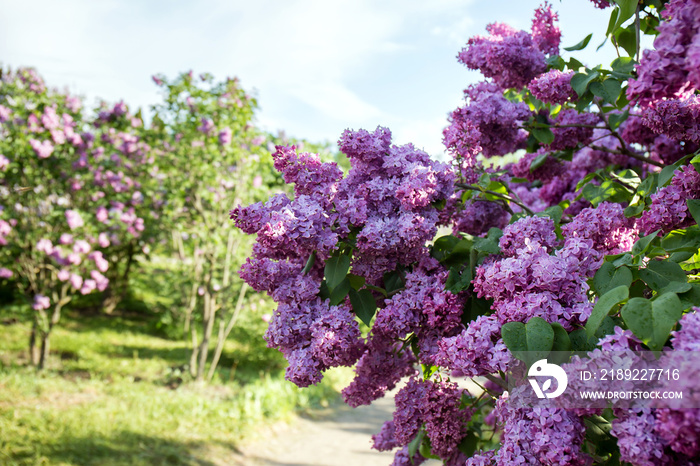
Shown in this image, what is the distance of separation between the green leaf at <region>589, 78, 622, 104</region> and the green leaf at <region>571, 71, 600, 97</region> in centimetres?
4

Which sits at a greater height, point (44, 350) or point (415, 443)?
point (415, 443)

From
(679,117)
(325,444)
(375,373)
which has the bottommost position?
(325,444)

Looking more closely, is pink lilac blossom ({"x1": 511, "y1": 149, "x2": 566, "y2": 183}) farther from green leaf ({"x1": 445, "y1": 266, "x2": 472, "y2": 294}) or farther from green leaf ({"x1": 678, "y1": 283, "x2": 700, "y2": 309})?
green leaf ({"x1": 678, "y1": 283, "x2": 700, "y2": 309})

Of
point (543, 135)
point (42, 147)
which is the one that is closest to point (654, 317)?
point (543, 135)

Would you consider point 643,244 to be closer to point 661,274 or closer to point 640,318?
point 661,274

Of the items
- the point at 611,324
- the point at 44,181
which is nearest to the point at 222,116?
the point at 44,181

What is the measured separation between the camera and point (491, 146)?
190 cm

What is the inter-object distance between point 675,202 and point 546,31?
3.73ft

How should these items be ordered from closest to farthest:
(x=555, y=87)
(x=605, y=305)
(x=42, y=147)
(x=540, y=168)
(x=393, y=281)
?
(x=605, y=305)
(x=393, y=281)
(x=555, y=87)
(x=540, y=168)
(x=42, y=147)

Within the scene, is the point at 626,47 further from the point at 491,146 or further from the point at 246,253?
the point at 246,253

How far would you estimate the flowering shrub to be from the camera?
888 millimetres

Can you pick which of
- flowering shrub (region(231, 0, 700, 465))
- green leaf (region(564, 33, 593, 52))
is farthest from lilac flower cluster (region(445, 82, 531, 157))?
green leaf (region(564, 33, 593, 52))

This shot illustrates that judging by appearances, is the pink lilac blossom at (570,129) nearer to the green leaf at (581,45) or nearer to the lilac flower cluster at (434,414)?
the green leaf at (581,45)

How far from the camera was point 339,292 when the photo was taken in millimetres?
1384
